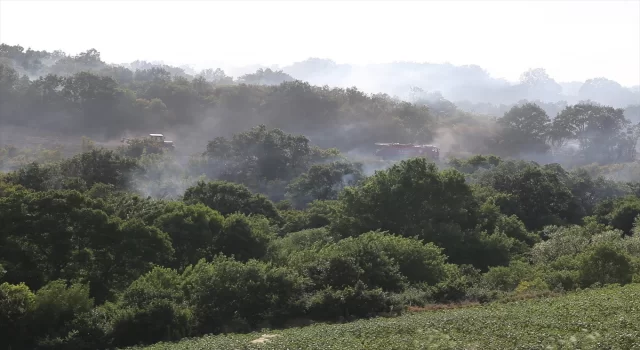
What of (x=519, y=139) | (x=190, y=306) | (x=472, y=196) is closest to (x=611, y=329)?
(x=190, y=306)

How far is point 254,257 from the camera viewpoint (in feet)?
109

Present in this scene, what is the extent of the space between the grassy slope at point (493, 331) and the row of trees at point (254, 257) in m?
2.75

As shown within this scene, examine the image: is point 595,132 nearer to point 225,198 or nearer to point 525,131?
point 525,131

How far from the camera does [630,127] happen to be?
10469 cm

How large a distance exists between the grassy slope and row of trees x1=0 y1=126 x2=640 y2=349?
2.75 m

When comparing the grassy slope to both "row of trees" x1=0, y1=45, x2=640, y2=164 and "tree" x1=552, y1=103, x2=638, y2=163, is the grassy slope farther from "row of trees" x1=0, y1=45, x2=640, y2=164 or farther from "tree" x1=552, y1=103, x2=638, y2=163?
"tree" x1=552, y1=103, x2=638, y2=163

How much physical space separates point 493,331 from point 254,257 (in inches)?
660

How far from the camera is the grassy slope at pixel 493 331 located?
16.6 metres

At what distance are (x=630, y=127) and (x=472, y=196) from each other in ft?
244

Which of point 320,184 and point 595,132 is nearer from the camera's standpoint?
point 320,184

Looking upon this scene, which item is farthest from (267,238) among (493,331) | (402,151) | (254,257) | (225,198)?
(402,151)

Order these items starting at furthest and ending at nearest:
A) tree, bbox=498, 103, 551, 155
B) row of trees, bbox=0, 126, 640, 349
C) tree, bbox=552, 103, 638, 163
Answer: tree, bbox=498, 103, 551, 155 → tree, bbox=552, 103, 638, 163 → row of trees, bbox=0, 126, 640, 349

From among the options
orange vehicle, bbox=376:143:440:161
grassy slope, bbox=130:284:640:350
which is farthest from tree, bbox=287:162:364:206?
grassy slope, bbox=130:284:640:350

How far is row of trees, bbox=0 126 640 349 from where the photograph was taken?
22.5 meters
